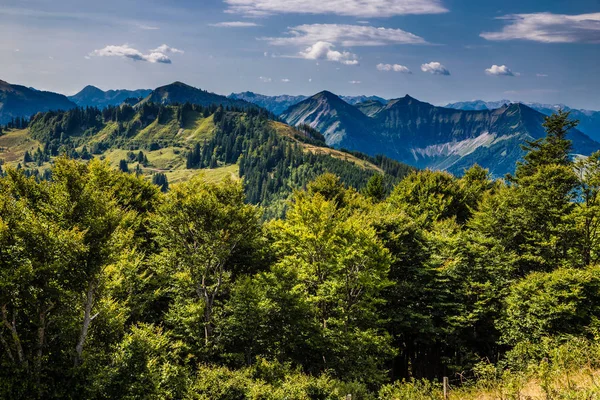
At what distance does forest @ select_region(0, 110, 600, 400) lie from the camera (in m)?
19.6

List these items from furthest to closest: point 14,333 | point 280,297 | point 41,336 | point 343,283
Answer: point 343,283
point 280,297
point 41,336
point 14,333

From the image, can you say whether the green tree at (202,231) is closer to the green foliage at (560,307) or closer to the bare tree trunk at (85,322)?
the bare tree trunk at (85,322)

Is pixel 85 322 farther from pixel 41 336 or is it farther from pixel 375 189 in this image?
pixel 375 189

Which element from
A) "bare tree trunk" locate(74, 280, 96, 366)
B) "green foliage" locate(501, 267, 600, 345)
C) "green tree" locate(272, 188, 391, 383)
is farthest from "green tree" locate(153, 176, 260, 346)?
"green foliage" locate(501, 267, 600, 345)

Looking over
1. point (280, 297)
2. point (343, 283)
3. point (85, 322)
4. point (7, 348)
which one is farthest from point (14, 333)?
point (343, 283)

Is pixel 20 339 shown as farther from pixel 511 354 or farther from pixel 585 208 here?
pixel 585 208

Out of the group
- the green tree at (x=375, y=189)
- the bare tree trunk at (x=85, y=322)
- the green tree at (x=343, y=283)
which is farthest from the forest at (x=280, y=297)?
the green tree at (x=375, y=189)

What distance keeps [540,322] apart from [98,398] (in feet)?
103

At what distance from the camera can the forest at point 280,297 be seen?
19641 millimetres

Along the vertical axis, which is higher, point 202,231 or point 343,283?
point 202,231

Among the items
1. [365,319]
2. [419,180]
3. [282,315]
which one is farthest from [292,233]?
[419,180]

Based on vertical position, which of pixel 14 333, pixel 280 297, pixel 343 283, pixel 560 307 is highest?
pixel 14 333

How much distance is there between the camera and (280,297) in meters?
31.2

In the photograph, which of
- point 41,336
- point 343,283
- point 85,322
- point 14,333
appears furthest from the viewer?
point 343,283
